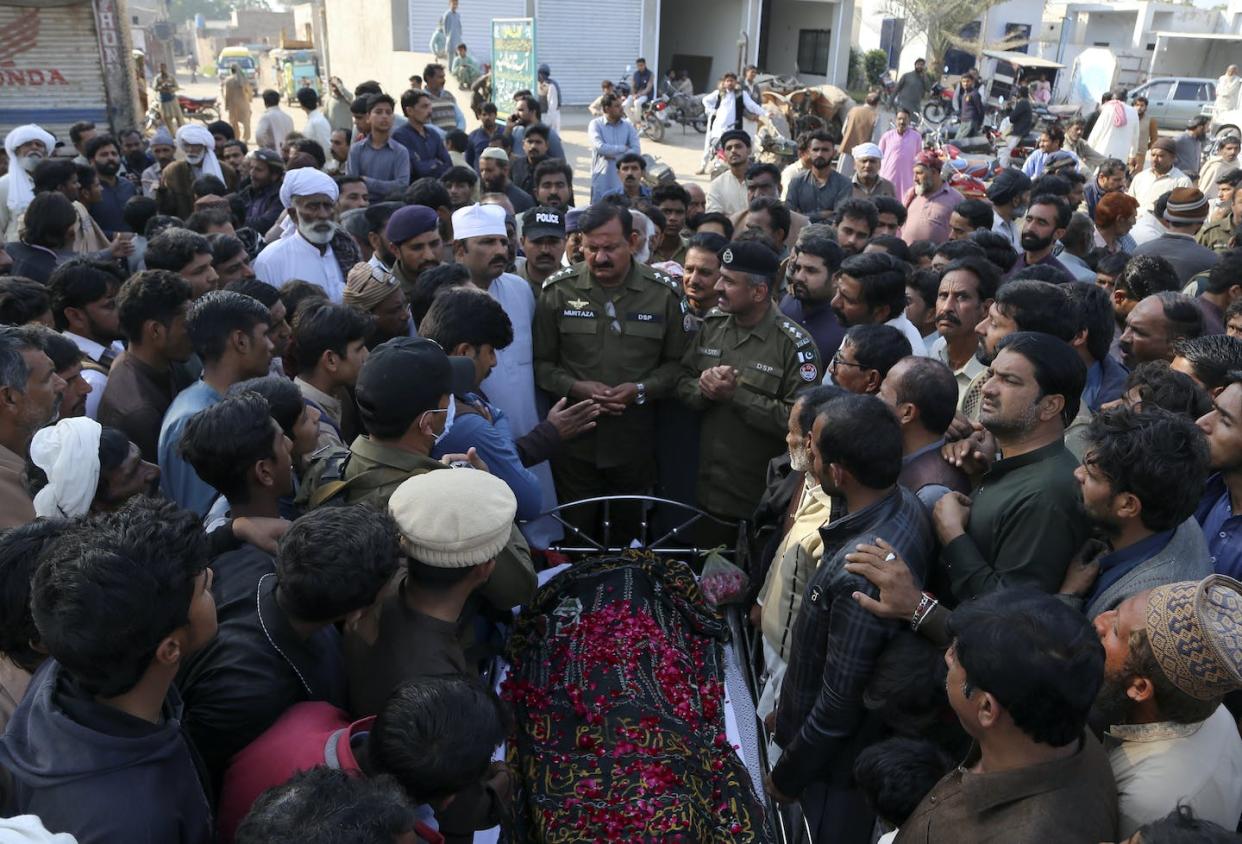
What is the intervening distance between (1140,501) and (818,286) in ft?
8.29

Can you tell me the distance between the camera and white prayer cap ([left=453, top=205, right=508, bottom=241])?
4.71m

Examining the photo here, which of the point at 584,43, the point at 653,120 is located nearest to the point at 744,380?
the point at 653,120

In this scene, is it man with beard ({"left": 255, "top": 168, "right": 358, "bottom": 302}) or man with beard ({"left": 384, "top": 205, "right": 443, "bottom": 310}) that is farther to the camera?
man with beard ({"left": 255, "top": 168, "right": 358, "bottom": 302})

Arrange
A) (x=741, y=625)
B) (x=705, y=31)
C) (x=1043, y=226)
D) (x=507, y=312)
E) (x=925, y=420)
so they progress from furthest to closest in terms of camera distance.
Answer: (x=705, y=31) < (x=1043, y=226) < (x=507, y=312) < (x=741, y=625) < (x=925, y=420)

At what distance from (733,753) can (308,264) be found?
3.99 meters

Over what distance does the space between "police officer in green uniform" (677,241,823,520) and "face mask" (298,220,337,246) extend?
262 cm

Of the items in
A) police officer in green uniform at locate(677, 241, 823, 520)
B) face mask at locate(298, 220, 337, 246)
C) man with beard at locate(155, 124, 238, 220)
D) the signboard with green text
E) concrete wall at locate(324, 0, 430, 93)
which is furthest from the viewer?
concrete wall at locate(324, 0, 430, 93)

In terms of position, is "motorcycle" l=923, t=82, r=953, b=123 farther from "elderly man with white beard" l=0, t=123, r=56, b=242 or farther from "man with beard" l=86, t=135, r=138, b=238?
"elderly man with white beard" l=0, t=123, r=56, b=242

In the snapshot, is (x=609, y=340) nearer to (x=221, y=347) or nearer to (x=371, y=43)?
(x=221, y=347)

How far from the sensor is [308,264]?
5324 mm

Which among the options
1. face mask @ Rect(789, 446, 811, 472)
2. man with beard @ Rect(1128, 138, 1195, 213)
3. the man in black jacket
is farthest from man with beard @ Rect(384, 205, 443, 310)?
the man in black jacket

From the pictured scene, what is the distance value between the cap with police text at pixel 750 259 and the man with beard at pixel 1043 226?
2501mm

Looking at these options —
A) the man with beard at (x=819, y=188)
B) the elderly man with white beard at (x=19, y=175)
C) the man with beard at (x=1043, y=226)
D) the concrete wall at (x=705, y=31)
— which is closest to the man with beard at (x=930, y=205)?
the man with beard at (x=819, y=188)

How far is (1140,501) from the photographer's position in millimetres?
2352
